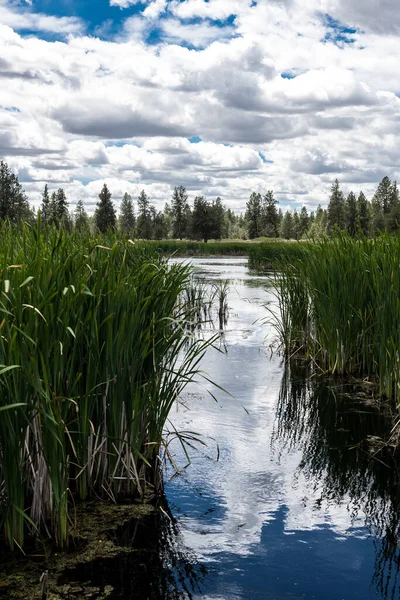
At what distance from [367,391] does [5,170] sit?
7769cm

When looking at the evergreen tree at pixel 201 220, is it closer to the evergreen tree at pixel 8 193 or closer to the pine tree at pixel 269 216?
the pine tree at pixel 269 216

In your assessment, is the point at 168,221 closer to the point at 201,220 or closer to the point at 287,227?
the point at 287,227

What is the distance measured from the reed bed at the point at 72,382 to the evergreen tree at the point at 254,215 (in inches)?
4398

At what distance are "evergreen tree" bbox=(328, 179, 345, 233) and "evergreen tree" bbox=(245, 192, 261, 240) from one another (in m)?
14.3

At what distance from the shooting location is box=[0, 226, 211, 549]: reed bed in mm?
3428

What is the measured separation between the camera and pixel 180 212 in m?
110

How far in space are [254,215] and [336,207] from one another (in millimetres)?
20095

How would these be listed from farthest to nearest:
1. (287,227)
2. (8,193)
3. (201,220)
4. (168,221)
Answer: (168,221)
(287,227)
(201,220)
(8,193)

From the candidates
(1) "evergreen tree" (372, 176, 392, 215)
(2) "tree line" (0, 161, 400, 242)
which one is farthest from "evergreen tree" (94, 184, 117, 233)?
(1) "evergreen tree" (372, 176, 392, 215)

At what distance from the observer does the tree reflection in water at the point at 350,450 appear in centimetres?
446

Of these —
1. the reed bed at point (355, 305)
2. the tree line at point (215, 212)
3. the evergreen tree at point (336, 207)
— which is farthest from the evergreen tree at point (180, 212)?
the reed bed at point (355, 305)

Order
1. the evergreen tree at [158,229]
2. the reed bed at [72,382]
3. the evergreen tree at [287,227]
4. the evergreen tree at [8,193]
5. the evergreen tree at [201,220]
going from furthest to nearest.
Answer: the evergreen tree at [287,227], the evergreen tree at [158,229], the evergreen tree at [201,220], the evergreen tree at [8,193], the reed bed at [72,382]

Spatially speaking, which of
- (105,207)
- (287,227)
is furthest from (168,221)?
(105,207)

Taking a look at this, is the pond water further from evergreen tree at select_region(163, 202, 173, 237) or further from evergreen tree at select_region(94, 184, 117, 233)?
evergreen tree at select_region(163, 202, 173, 237)
